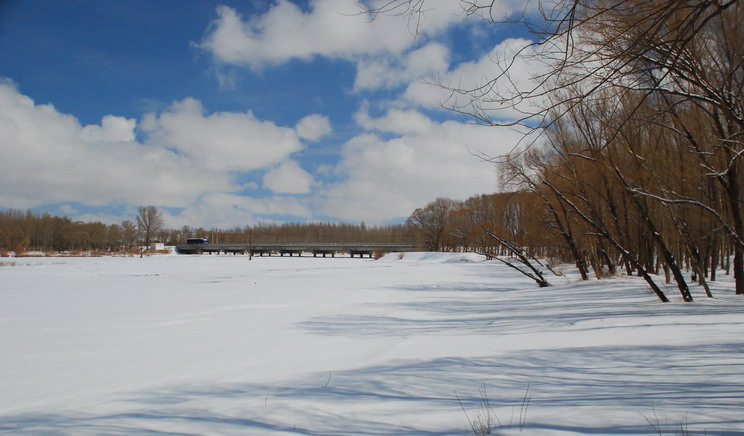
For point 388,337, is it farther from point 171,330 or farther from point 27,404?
point 27,404

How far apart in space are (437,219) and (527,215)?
6342cm

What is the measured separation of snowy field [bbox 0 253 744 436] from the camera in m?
4.19

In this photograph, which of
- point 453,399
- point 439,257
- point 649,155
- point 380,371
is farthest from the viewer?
point 439,257

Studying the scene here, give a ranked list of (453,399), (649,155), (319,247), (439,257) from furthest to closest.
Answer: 1. (319,247)
2. (439,257)
3. (649,155)
4. (453,399)

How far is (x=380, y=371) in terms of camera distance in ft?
21.4

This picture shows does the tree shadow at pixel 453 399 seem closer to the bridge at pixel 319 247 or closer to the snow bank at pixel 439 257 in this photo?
the snow bank at pixel 439 257

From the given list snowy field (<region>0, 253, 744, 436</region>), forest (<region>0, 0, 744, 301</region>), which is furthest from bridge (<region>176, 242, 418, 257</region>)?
snowy field (<region>0, 253, 744, 436</region>)

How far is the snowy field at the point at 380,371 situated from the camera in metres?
4.19

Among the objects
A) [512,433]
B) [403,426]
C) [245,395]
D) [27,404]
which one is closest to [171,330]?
[27,404]

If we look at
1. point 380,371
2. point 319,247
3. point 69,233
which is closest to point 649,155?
point 380,371

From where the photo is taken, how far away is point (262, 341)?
9.44 metres

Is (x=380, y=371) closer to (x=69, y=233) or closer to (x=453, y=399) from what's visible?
(x=453, y=399)

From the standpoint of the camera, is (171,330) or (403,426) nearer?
(403,426)

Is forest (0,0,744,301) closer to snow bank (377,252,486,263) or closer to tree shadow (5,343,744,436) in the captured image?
tree shadow (5,343,744,436)
